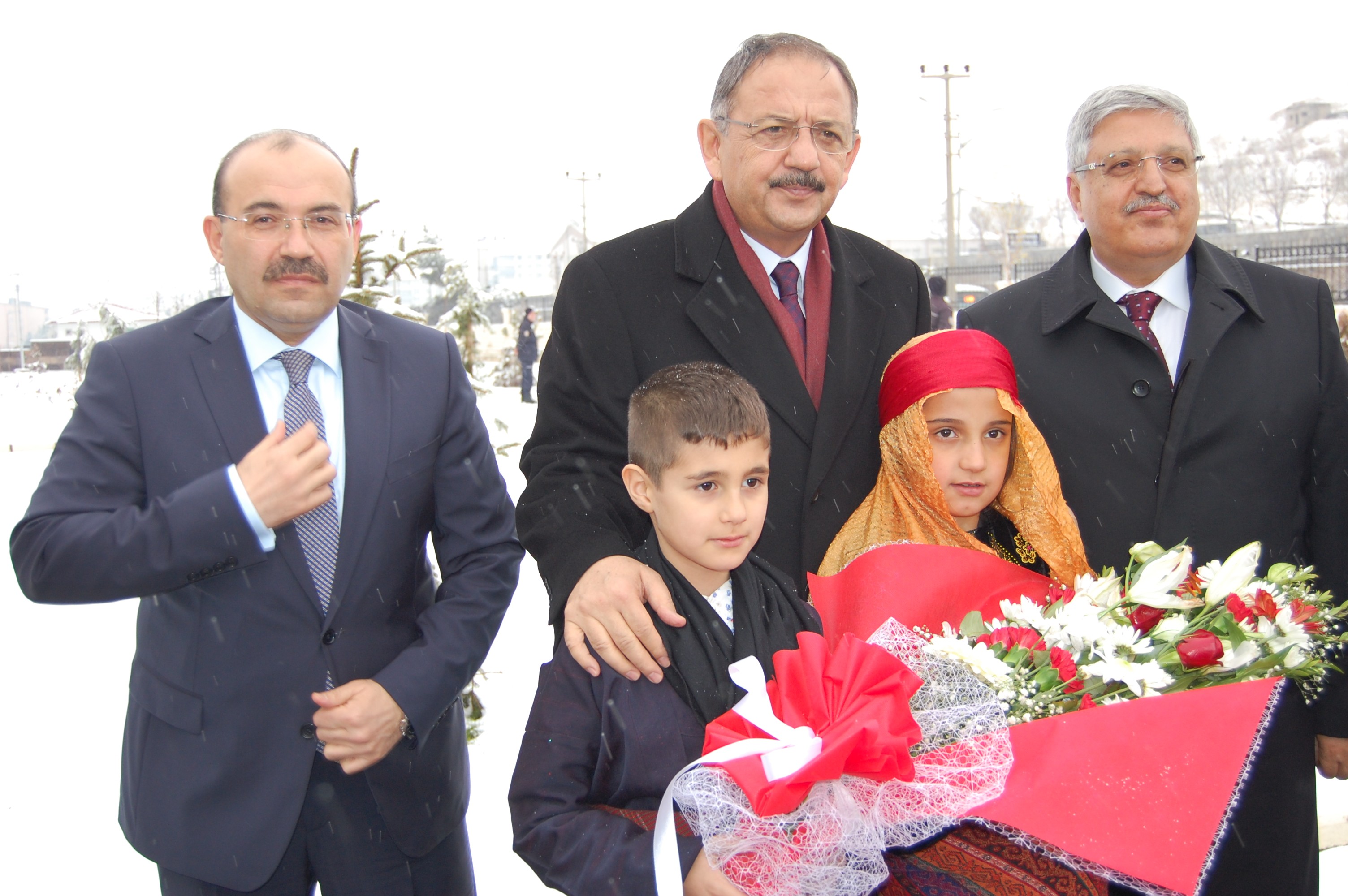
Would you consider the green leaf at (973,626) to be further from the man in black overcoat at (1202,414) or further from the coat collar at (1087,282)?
the coat collar at (1087,282)

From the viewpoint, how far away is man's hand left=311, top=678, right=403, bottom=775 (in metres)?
2.01

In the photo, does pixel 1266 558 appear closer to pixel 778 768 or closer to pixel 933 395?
pixel 933 395

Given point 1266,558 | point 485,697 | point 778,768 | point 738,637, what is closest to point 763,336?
point 738,637

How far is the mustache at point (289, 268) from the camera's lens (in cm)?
208

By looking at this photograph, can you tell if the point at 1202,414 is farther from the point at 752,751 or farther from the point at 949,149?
the point at 949,149

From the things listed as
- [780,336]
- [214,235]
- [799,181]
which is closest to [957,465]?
[780,336]

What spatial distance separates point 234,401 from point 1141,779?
1.90m

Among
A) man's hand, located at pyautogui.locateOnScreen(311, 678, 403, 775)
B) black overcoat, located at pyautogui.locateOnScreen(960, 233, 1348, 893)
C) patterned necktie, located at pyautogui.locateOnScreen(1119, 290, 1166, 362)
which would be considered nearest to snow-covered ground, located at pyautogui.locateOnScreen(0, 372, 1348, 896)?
black overcoat, located at pyautogui.locateOnScreen(960, 233, 1348, 893)

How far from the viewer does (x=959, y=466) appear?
7.49 ft

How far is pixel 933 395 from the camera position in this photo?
7.45 feet

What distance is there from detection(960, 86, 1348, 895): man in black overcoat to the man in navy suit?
1.60 m

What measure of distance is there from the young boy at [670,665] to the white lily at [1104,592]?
513mm

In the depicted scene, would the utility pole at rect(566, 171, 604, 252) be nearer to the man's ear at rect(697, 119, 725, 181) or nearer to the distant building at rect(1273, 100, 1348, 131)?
the man's ear at rect(697, 119, 725, 181)

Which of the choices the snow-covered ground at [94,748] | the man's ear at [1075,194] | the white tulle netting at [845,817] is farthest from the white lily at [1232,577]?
the snow-covered ground at [94,748]
